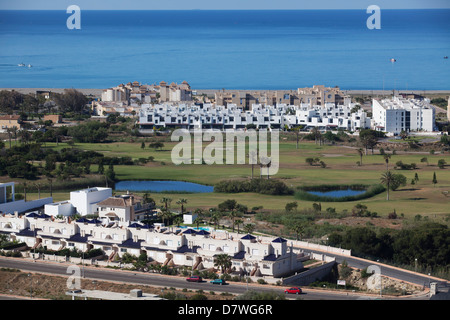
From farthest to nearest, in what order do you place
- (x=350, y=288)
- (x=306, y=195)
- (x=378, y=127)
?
(x=378, y=127) < (x=306, y=195) < (x=350, y=288)

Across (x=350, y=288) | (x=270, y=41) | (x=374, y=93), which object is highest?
(x=270, y=41)

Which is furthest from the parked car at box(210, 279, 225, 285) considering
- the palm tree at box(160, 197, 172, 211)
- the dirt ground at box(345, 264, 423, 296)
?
the palm tree at box(160, 197, 172, 211)

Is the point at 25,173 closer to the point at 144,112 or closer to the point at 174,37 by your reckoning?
the point at 144,112

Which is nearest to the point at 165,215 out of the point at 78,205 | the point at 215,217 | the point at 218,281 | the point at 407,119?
the point at 215,217

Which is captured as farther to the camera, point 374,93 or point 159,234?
point 374,93

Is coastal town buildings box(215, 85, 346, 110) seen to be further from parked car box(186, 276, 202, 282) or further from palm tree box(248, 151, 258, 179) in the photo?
parked car box(186, 276, 202, 282)
